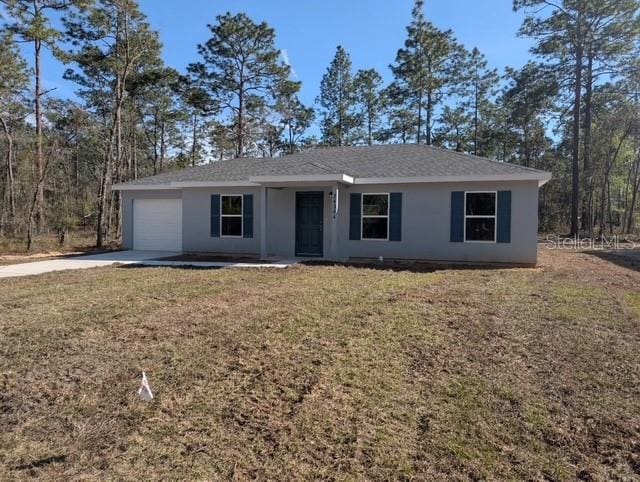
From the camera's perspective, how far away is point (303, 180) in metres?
11.3

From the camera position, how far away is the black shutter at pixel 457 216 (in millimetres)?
11523

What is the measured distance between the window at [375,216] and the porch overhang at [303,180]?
864 mm

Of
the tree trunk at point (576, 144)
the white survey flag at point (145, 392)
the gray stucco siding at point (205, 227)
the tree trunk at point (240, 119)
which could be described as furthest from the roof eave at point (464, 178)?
the tree trunk at point (240, 119)

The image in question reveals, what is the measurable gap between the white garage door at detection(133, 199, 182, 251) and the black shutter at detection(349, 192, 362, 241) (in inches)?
248

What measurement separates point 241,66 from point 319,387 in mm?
26817

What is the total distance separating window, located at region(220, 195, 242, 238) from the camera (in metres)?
13.7

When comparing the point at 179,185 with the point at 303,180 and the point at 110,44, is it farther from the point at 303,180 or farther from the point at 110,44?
the point at 110,44

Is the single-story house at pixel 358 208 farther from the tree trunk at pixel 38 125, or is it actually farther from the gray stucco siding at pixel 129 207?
the tree trunk at pixel 38 125

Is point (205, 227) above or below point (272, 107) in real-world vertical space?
below

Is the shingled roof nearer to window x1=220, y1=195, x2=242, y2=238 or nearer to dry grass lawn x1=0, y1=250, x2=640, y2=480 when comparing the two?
window x1=220, y1=195, x2=242, y2=238

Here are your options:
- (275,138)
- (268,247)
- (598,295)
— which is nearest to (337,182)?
(268,247)

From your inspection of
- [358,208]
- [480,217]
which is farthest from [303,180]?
[480,217]

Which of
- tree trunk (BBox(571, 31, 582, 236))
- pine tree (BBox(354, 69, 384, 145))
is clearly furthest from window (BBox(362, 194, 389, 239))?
pine tree (BBox(354, 69, 384, 145))

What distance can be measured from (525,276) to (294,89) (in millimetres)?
21656
